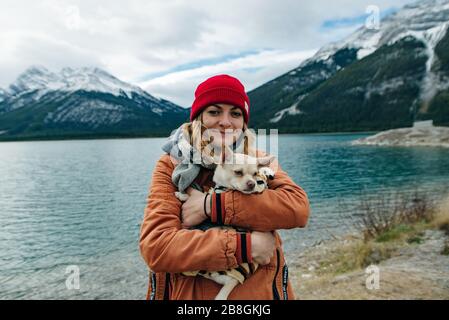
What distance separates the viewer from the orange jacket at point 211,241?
252cm

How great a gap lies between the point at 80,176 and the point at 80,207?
68.4 ft

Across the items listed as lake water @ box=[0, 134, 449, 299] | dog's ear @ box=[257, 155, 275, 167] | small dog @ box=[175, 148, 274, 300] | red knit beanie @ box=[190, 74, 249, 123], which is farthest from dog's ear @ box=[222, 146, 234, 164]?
lake water @ box=[0, 134, 449, 299]

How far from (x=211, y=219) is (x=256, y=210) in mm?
374

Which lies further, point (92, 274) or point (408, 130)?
point (408, 130)

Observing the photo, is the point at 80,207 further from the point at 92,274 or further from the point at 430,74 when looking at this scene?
the point at 430,74

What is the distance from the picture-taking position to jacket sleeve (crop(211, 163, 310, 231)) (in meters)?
2.70

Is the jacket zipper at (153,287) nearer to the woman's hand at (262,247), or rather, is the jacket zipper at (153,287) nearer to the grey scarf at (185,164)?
the grey scarf at (185,164)

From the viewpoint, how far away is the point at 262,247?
2650 millimetres

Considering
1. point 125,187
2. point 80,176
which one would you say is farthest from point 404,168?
point 80,176

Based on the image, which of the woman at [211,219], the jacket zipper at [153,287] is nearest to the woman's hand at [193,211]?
the woman at [211,219]

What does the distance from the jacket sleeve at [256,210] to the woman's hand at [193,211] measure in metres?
0.10

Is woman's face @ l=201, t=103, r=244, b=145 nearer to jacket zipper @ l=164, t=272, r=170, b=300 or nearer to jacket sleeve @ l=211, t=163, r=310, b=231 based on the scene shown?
jacket sleeve @ l=211, t=163, r=310, b=231

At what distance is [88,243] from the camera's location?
57.3 ft

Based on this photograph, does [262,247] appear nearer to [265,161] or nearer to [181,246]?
[181,246]
